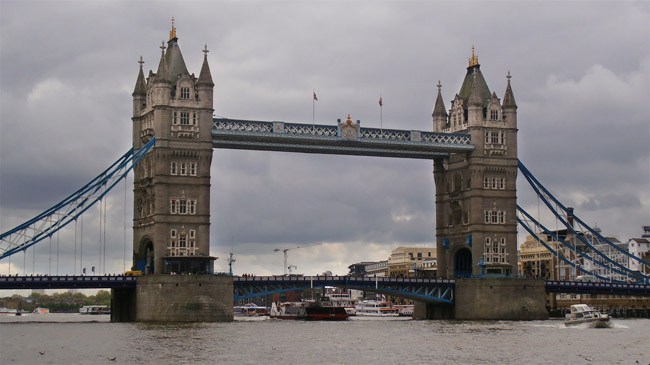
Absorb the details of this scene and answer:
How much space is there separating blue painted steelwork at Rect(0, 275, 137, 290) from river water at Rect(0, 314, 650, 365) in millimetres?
5608

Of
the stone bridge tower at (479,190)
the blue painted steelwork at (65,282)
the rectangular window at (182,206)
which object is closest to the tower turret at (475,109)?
the stone bridge tower at (479,190)

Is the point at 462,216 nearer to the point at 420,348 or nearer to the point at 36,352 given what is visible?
the point at 420,348

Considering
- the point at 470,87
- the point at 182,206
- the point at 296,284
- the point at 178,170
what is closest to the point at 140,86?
the point at 178,170

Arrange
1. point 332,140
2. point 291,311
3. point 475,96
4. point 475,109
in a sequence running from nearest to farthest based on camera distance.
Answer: point 332,140 → point 475,109 → point 475,96 → point 291,311

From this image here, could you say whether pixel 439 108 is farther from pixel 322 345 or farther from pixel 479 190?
pixel 322 345

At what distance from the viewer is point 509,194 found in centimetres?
15225

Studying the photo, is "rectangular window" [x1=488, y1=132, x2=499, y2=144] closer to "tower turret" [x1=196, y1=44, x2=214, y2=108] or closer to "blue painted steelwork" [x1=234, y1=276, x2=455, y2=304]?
"blue painted steelwork" [x1=234, y1=276, x2=455, y2=304]

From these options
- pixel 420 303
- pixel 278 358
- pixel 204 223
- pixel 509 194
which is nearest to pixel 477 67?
pixel 509 194

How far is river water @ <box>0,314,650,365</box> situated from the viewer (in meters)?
76.8

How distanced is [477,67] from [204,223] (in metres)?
48.7

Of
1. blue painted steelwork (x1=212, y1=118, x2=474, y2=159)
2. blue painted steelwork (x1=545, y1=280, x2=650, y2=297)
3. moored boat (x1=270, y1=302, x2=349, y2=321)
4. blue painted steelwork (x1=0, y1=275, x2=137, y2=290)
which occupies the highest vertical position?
blue painted steelwork (x1=212, y1=118, x2=474, y2=159)

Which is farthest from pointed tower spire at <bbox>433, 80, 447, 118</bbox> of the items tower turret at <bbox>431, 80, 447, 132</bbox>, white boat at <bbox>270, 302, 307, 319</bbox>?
white boat at <bbox>270, 302, 307, 319</bbox>

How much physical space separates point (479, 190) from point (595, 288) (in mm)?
23159

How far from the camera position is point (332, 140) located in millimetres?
141250
